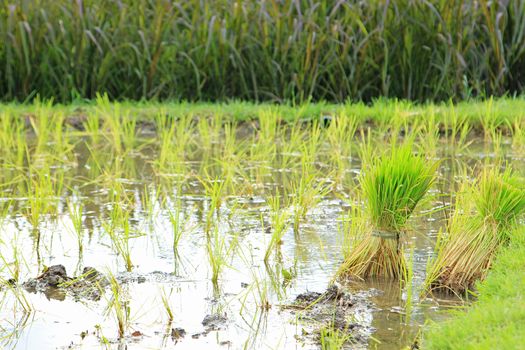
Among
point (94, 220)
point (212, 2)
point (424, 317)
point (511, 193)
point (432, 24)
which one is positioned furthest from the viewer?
point (212, 2)

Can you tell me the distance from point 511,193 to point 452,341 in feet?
3.29

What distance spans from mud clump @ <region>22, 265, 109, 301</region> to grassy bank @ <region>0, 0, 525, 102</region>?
13.5ft

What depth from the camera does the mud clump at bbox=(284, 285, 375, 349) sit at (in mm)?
2916

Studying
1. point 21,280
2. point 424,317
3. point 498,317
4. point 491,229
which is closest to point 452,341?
point 498,317

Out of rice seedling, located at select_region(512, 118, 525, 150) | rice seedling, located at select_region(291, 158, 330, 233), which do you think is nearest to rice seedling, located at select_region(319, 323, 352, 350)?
rice seedling, located at select_region(291, 158, 330, 233)

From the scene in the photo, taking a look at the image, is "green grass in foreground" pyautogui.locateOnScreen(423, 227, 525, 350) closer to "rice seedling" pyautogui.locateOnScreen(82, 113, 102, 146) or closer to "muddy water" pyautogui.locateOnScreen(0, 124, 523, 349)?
"muddy water" pyautogui.locateOnScreen(0, 124, 523, 349)

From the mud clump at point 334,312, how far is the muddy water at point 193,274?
1 cm

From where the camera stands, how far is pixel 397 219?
137 inches

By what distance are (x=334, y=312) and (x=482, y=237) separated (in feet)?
2.38

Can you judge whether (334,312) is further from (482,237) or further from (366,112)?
(366,112)

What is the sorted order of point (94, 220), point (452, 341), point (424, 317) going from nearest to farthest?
point (452, 341) < point (424, 317) < point (94, 220)

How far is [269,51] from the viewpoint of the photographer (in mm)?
7648

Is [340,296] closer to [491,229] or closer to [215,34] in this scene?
[491,229]

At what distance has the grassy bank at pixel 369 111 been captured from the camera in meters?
6.10
